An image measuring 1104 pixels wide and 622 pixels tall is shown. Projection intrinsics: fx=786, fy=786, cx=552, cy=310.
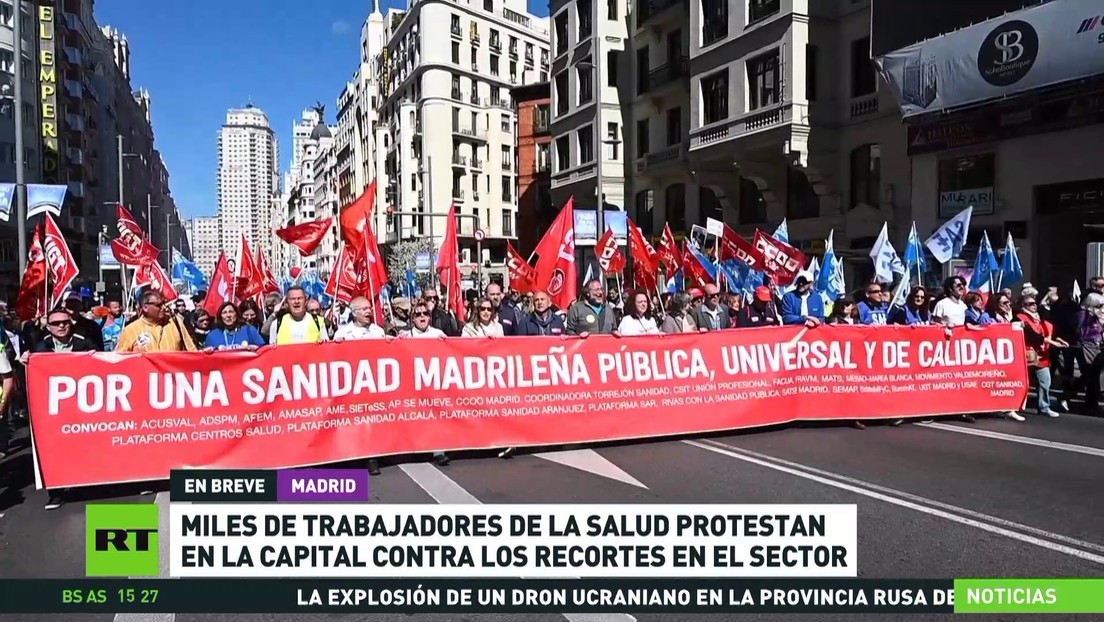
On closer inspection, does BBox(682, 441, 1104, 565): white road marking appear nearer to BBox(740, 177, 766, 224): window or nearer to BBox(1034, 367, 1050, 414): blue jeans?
BBox(1034, 367, 1050, 414): blue jeans

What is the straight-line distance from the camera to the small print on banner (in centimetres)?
437

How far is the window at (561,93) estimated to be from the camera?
124 ft

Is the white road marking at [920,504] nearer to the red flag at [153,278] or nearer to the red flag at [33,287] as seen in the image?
the red flag at [33,287]

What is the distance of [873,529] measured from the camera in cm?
546


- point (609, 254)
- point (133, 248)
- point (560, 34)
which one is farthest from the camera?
point (560, 34)

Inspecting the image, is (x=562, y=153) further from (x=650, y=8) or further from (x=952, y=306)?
(x=952, y=306)

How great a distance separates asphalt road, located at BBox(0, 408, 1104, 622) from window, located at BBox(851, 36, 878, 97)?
1574 cm

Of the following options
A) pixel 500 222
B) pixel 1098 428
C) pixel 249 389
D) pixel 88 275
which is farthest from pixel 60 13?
pixel 1098 428

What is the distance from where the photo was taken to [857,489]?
6508mm

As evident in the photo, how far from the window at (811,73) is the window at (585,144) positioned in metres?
12.9

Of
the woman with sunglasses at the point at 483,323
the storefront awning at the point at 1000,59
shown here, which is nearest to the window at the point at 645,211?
the storefront awning at the point at 1000,59

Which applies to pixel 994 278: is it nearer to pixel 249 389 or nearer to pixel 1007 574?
pixel 1007 574

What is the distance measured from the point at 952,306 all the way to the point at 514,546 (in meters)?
8.24

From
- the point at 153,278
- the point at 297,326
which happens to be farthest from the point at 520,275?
the point at 297,326
